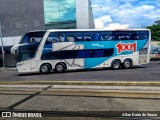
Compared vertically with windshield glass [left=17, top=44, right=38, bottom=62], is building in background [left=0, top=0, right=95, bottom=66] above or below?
above

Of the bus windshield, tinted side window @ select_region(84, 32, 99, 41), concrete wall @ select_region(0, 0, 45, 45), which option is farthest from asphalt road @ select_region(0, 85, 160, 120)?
concrete wall @ select_region(0, 0, 45, 45)

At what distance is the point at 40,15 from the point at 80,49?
93.4 feet

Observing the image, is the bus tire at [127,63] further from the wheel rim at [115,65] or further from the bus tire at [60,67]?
the bus tire at [60,67]

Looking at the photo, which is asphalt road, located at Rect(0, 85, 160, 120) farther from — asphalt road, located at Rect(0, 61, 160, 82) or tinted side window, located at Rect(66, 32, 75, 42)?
tinted side window, located at Rect(66, 32, 75, 42)

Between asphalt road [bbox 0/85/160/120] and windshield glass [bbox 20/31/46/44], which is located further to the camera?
windshield glass [bbox 20/31/46/44]

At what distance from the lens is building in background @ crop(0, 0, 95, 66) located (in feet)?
153

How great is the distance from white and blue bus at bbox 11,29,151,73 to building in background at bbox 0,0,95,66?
22.1m

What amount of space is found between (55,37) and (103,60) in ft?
14.5

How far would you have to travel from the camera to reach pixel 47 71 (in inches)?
869

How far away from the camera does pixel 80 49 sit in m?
22.2

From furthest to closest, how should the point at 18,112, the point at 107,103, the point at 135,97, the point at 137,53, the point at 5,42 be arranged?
the point at 5,42 → the point at 137,53 → the point at 135,97 → the point at 107,103 → the point at 18,112

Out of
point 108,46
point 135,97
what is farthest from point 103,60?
point 135,97

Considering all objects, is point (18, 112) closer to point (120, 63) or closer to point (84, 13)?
point (120, 63)

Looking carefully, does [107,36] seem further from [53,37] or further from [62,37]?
[53,37]
